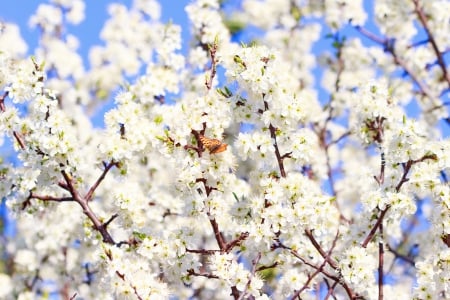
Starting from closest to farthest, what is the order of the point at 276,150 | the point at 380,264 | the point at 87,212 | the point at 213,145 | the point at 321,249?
the point at 213,145 < the point at 276,150 < the point at 321,249 < the point at 380,264 < the point at 87,212

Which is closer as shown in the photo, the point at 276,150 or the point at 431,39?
the point at 276,150

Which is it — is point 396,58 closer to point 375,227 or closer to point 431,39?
point 431,39

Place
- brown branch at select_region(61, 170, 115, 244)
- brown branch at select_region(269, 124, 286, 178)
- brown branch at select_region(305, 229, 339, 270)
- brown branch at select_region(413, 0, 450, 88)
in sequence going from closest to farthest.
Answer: brown branch at select_region(269, 124, 286, 178), brown branch at select_region(305, 229, 339, 270), brown branch at select_region(61, 170, 115, 244), brown branch at select_region(413, 0, 450, 88)

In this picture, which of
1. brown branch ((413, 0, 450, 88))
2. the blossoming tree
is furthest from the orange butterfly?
brown branch ((413, 0, 450, 88))

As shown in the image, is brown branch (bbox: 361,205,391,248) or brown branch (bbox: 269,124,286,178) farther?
brown branch (bbox: 361,205,391,248)

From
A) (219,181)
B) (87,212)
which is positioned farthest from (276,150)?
(87,212)

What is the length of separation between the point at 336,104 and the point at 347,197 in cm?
213

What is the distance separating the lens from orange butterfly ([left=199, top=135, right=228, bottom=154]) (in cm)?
506

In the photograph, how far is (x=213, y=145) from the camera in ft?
16.7

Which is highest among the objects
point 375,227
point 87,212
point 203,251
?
point 87,212

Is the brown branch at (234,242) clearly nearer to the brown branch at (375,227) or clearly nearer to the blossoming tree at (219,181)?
the blossoming tree at (219,181)

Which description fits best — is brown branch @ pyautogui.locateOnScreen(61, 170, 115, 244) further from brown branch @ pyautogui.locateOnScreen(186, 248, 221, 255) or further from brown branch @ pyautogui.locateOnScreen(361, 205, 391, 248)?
brown branch @ pyautogui.locateOnScreen(361, 205, 391, 248)

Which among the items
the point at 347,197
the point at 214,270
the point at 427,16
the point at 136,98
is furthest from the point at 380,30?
the point at 214,270

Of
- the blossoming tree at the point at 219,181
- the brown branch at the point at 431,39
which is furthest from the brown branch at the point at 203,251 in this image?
the brown branch at the point at 431,39
